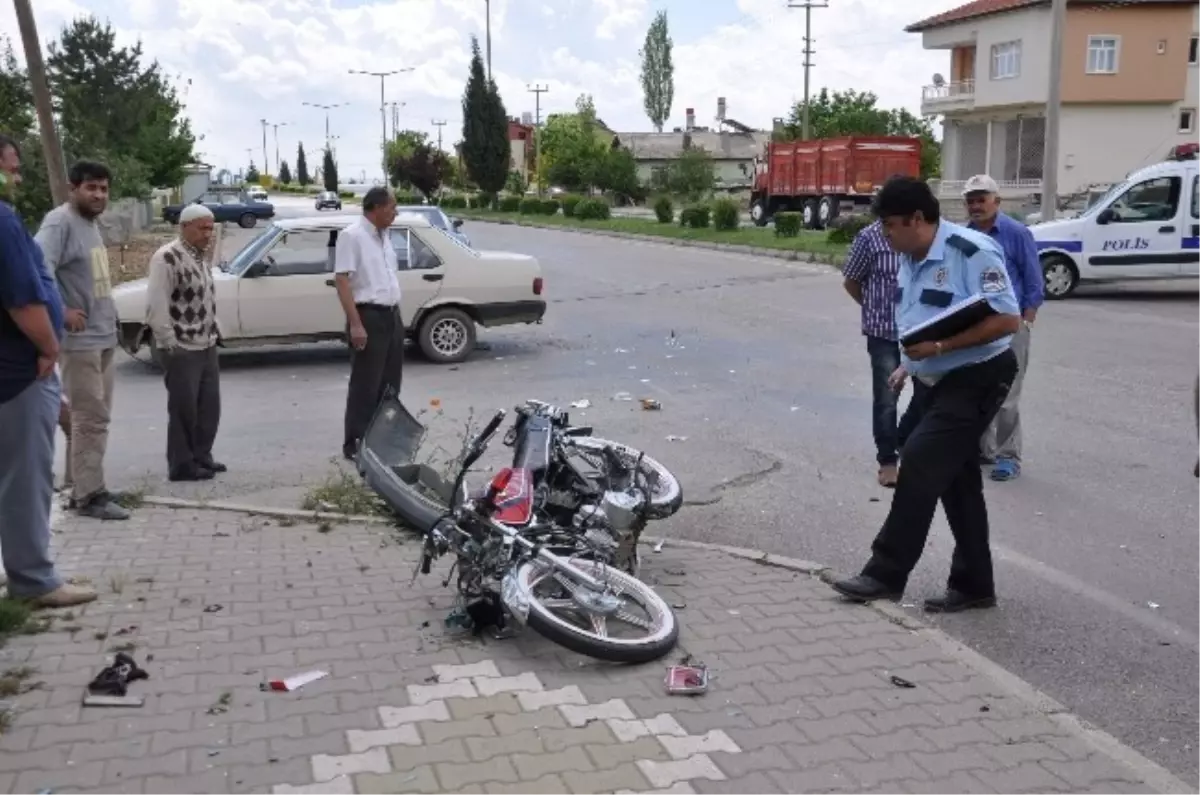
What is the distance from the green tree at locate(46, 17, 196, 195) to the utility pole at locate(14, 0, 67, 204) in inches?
1068

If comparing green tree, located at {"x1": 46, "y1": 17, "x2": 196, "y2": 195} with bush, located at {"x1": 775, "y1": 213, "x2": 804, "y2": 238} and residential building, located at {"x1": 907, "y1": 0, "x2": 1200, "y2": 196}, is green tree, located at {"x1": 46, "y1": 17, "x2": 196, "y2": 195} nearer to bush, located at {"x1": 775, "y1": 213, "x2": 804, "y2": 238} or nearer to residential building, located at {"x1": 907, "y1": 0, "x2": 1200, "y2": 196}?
bush, located at {"x1": 775, "y1": 213, "x2": 804, "y2": 238}

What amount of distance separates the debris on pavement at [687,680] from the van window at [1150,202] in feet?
48.8

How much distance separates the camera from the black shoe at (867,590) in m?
5.31

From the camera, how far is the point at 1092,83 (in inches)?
1919

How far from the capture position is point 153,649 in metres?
4.77

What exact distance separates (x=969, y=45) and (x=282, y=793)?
184 feet

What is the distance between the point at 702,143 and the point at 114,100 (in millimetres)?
69900

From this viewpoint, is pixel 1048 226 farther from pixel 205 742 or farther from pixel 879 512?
pixel 205 742

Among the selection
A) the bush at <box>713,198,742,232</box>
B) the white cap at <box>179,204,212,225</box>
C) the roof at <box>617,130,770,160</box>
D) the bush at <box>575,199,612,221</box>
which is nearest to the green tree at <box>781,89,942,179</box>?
the roof at <box>617,130,770,160</box>

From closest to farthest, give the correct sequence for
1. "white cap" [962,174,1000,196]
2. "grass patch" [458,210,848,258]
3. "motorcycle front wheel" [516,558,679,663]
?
"motorcycle front wheel" [516,558,679,663] → "white cap" [962,174,1000,196] → "grass patch" [458,210,848,258]

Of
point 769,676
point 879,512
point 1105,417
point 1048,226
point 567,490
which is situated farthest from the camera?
point 1048,226

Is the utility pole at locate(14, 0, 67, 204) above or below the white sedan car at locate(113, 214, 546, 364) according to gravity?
above

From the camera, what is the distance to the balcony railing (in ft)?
174

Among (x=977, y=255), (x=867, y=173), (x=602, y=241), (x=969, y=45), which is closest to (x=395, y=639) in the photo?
(x=977, y=255)
